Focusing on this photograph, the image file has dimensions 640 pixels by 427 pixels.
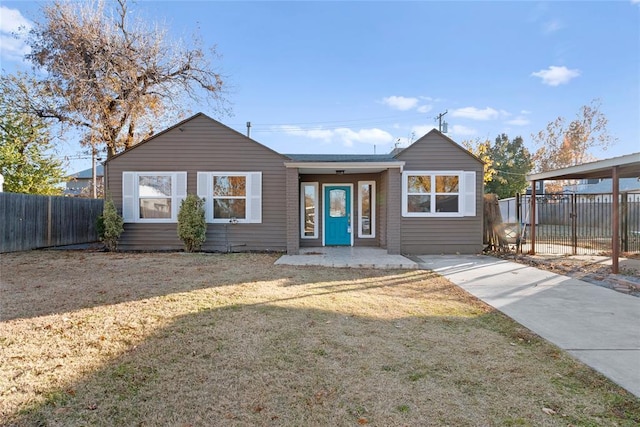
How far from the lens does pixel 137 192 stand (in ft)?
33.2

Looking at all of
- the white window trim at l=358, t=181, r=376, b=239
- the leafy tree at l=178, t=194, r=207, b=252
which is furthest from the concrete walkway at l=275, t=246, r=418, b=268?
the leafy tree at l=178, t=194, r=207, b=252

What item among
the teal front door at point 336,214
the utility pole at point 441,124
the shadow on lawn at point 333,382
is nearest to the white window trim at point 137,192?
the teal front door at point 336,214

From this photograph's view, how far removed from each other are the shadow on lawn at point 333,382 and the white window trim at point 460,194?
652cm

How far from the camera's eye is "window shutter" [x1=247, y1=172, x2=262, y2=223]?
10086 mm

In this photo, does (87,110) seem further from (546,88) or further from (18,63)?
(546,88)

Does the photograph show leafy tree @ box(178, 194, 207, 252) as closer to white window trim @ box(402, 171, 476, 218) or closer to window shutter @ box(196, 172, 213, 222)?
window shutter @ box(196, 172, 213, 222)

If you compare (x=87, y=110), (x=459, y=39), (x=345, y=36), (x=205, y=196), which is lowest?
(x=205, y=196)

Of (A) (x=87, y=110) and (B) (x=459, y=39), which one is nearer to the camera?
(B) (x=459, y=39)

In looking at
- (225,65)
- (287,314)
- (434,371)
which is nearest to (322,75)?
(225,65)

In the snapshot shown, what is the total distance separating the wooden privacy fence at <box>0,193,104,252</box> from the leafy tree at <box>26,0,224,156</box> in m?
3.89

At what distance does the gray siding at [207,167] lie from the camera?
33.1 feet

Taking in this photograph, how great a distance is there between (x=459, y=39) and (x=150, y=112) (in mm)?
13589

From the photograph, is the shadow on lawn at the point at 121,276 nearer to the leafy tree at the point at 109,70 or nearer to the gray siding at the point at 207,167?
the gray siding at the point at 207,167

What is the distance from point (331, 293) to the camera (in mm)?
5441
